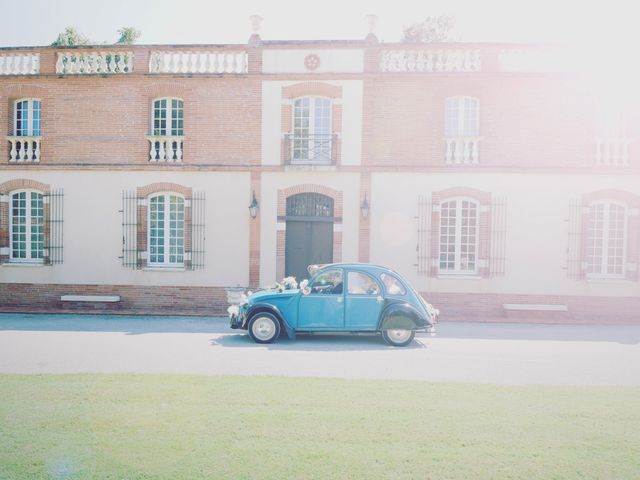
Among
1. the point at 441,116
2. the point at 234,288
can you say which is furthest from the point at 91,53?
the point at 441,116

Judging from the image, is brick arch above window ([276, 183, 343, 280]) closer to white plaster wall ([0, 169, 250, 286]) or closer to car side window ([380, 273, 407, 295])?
white plaster wall ([0, 169, 250, 286])

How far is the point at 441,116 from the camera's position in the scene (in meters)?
14.1

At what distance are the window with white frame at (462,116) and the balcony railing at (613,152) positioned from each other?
3.42m

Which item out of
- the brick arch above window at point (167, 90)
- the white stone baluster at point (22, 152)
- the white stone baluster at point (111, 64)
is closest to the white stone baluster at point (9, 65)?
the white stone baluster at point (22, 152)

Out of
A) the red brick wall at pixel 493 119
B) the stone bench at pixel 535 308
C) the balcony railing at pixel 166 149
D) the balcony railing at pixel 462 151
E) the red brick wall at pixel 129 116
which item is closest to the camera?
the stone bench at pixel 535 308

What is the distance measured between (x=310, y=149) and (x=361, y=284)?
5.64 metres

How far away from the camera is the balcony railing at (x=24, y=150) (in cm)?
1487

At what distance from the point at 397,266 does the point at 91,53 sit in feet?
36.3

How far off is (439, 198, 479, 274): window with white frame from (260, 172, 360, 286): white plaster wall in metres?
2.54

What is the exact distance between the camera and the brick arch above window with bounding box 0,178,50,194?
14750 millimetres

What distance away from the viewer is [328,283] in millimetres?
10328

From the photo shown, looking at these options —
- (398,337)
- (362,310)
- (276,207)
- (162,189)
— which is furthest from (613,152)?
(162,189)

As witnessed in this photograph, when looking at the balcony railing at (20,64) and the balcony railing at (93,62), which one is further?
the balcony railing at (20,64)

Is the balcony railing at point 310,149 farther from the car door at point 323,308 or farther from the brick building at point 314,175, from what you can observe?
the car door at point 323,308
